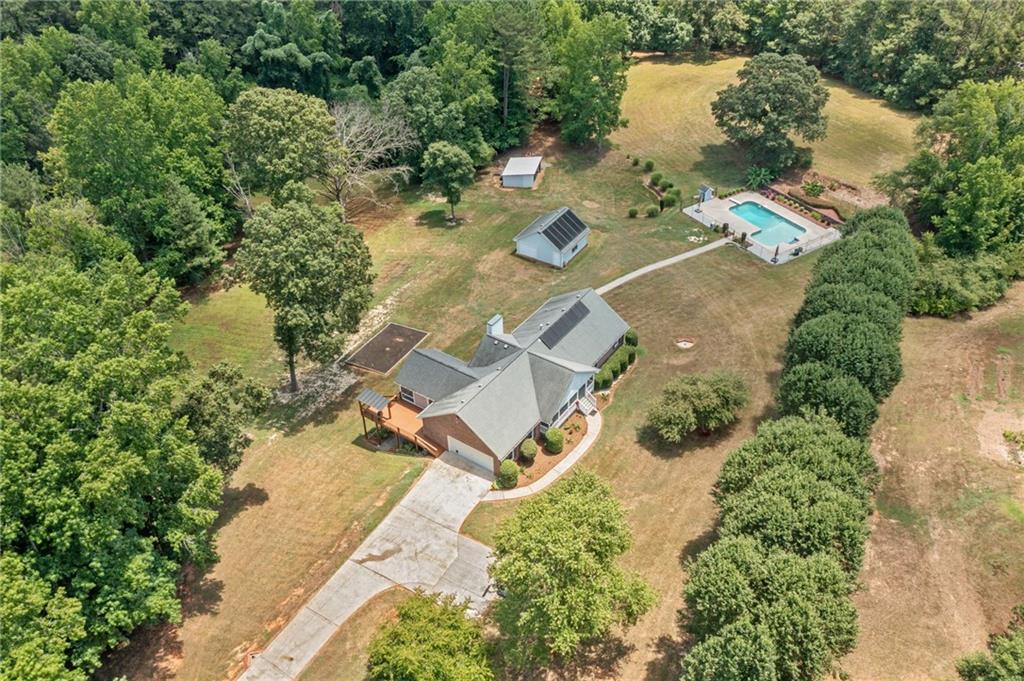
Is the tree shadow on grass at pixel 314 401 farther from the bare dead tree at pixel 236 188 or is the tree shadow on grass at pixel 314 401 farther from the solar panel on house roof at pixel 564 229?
the bare dead tree at pixel 236 188

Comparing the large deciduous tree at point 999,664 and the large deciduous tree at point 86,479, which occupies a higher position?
the large deciduous tree at point 86,479

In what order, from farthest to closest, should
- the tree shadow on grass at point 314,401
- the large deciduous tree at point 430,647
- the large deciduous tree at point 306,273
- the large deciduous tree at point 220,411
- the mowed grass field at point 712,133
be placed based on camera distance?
the mowed grass field at point 712,133 → the tree shadow on grass at point 314,401 → the large deciduous tree at point 306,273 → the large deciduous tree at point 220,411 → the large deciduous tree at point 430,647

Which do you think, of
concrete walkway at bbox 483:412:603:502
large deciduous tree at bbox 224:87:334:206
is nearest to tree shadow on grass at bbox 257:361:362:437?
concrete walkway at bbox 483:412:603:502

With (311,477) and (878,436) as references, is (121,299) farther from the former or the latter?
(878,436)

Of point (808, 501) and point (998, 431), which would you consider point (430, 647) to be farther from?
point (998, 431)

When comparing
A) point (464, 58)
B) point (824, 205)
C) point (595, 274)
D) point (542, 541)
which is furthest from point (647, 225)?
point (542, 541)

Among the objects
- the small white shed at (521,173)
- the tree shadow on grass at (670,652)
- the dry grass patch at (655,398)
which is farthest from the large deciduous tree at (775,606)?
the small white shed at (521,173)

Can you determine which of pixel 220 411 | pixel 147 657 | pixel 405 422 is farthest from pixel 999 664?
pixel 220 411
